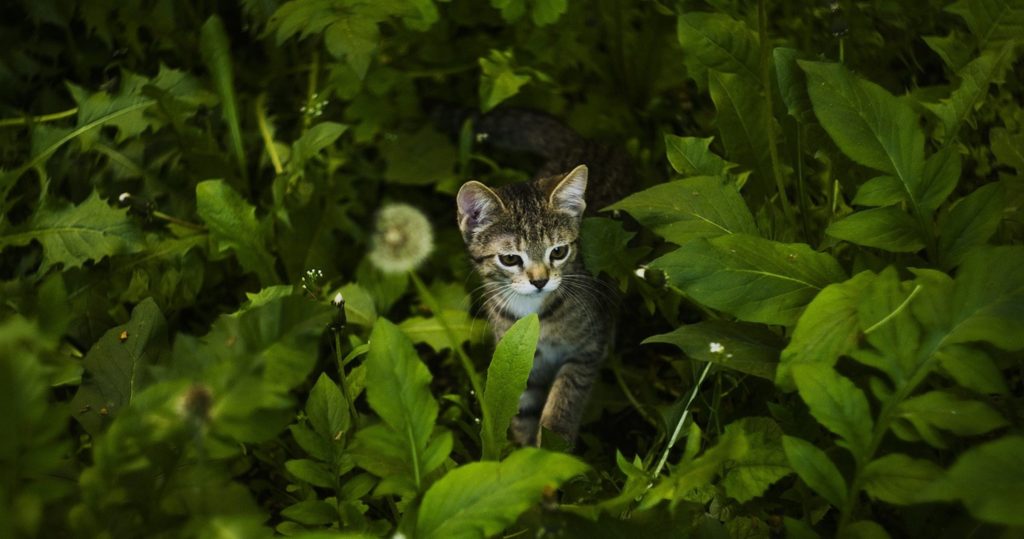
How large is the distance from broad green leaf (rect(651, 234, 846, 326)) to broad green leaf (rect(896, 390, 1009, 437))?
1.29 ft

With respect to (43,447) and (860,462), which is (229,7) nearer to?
(43,447)

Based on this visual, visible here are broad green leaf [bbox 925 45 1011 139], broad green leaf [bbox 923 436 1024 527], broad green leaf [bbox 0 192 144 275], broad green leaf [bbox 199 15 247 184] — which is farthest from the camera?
broad green leaf [bbox 199 15 247 184]

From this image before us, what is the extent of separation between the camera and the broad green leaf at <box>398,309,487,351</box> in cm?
313

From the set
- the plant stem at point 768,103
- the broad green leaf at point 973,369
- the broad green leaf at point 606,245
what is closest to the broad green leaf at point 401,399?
the broad green leaf at point 606,245

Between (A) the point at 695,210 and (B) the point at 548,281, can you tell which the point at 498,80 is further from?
(A) the point at 695,210

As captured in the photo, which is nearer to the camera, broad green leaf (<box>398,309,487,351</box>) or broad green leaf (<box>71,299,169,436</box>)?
broad green leaf (<box>71,299,169,436</box>)

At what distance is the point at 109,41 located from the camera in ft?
11.8

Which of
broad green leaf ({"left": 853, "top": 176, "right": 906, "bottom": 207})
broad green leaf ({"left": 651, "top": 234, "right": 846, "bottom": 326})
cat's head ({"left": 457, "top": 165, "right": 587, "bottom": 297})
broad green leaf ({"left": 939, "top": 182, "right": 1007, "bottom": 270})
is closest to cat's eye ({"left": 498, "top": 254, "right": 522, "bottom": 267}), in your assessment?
cat's head ({"left": 457, "top": 165, "right": 587, "bottom": 297})

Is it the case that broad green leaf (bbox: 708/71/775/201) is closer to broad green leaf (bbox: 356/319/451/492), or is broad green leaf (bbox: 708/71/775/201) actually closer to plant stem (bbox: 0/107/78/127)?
broad green leaf (bbox: 356/319/451/492)

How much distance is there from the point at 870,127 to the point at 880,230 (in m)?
0.28

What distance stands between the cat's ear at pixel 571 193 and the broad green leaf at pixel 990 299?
1.38m

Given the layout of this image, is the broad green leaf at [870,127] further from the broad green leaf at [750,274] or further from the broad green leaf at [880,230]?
the broad green leaf at [750,274]

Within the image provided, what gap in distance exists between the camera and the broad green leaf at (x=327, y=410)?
7.34ft

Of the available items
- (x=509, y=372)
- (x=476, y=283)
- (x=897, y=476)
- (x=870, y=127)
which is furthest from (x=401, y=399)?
(x=476, y=283)
